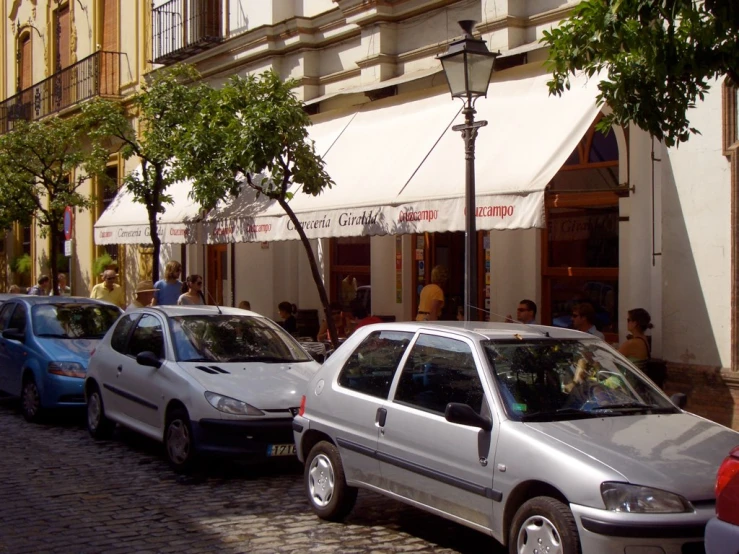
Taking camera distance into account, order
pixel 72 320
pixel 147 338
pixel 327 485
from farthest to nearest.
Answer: pixel 72 320 < pixel 147 338 < pixel 327 485

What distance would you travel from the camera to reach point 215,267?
20.4 m

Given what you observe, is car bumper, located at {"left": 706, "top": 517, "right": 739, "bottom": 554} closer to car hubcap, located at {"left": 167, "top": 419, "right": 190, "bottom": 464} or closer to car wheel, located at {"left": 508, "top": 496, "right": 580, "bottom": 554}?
car wheel, located at {"left": 508, "top": 496, "right": 580, "bottom": 554}

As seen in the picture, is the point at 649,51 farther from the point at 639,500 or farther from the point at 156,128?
the point at 156,128

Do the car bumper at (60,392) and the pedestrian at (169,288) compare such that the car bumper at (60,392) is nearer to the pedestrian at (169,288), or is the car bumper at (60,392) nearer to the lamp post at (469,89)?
the pedestrian at (169,288)

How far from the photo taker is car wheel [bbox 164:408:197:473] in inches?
330

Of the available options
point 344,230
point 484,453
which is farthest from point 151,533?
point 344,230

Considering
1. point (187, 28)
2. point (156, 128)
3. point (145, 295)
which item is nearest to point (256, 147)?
point (145, 295)

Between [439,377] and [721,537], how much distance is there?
7.52 feet

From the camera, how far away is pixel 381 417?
21.2 ft

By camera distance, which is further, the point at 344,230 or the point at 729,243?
the point at 344,230

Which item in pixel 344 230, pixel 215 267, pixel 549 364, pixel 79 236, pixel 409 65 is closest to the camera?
pixel 549 364

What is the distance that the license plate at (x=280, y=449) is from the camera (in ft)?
27.0

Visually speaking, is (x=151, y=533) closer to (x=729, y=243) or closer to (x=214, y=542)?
(x=214, y=542)

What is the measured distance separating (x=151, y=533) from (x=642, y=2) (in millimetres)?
5086
